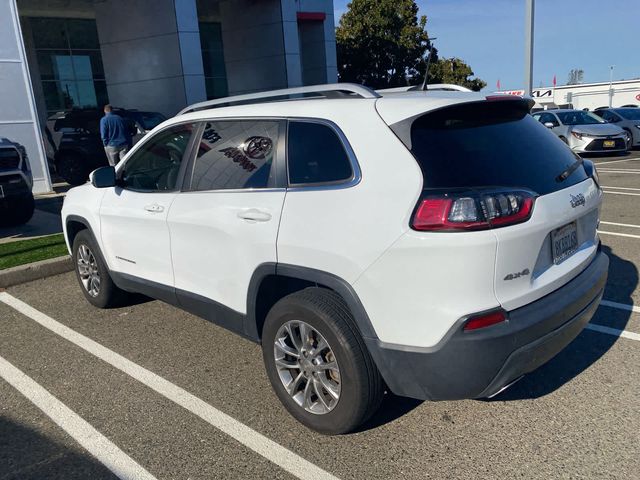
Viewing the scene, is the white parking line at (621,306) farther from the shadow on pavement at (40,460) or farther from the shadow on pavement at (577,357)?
the shadow on pavement at (40,460)

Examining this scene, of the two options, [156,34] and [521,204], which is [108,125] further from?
[521,204]

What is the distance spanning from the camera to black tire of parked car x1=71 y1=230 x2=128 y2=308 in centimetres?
472

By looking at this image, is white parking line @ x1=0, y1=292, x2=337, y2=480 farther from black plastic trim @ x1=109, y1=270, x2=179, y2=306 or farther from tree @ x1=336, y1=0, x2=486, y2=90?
tree @ x1=336, y1=0, x2=486, y2=90

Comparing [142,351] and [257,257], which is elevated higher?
[257,257]

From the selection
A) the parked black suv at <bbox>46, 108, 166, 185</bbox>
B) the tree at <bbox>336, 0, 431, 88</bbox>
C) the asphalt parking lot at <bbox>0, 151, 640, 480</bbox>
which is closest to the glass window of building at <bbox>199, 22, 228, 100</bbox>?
the tree at <bbox>336, 0, 431, 88</bbox>

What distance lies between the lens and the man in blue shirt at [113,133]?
439 inches

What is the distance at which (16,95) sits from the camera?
461 inches

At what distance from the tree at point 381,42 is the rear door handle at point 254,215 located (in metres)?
29.0

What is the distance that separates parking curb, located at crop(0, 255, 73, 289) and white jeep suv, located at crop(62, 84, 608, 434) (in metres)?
3.36

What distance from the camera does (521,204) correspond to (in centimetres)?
246

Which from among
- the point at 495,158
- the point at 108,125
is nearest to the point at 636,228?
the point at 495,158

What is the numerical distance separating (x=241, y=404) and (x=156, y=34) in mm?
17122

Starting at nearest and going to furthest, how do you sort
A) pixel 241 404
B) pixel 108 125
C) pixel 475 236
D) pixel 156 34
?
1. pixel 475 236
2. pixel 241 404
3. pixel 108 125
4. pixel 156 34

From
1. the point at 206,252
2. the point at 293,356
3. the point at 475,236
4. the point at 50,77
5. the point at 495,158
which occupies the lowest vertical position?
the point at 293,356
